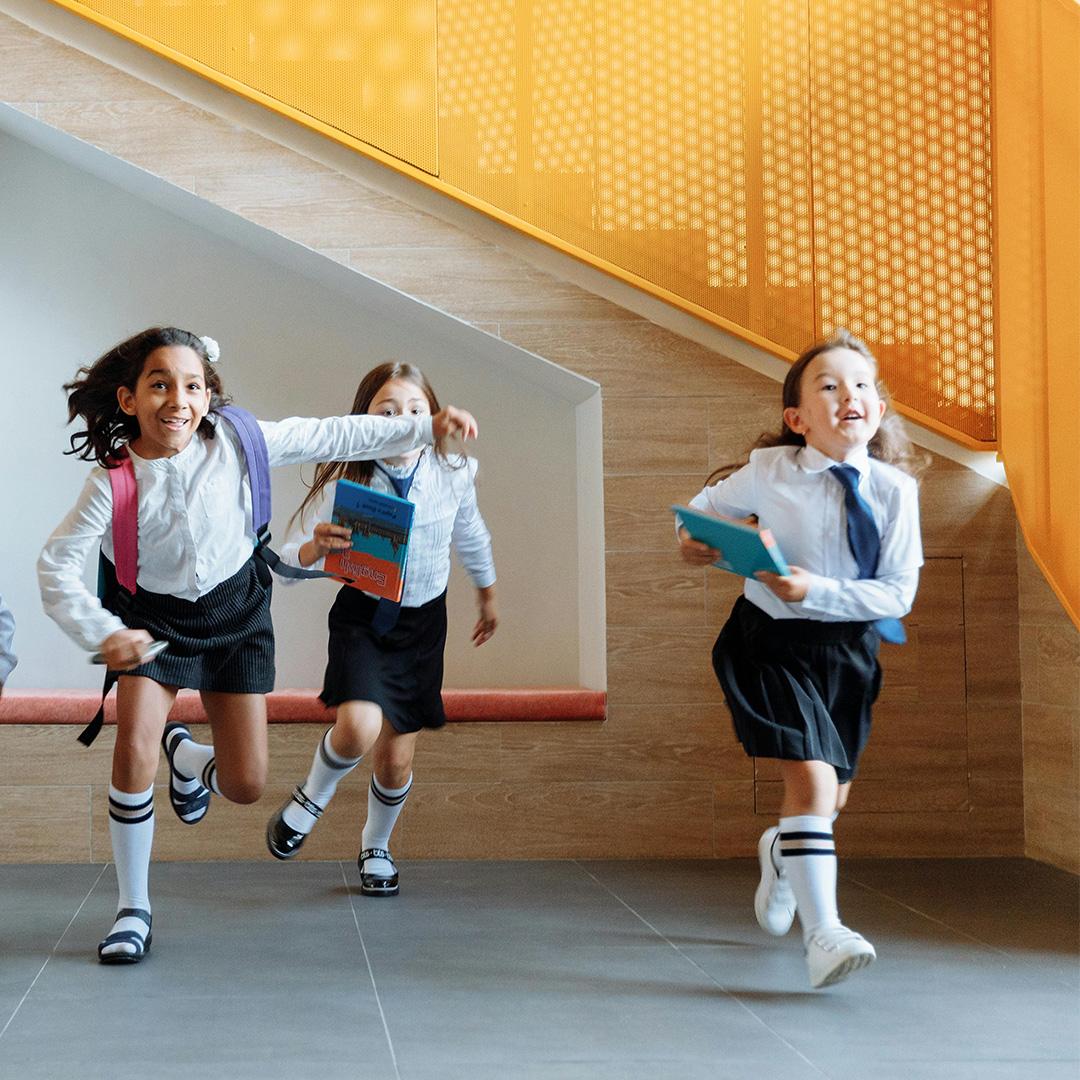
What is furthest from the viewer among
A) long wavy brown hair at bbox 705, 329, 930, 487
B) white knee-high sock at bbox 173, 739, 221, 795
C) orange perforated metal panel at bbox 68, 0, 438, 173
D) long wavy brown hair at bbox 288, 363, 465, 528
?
orange perforated metal panel at bbox 68, 0, 438, 173

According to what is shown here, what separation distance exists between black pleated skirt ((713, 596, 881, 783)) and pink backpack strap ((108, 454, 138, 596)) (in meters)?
1.24

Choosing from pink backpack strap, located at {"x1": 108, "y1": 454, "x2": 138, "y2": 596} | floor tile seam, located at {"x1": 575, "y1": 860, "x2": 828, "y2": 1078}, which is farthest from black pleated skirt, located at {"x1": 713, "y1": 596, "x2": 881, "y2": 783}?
pink backpack strap, located at {"x1": 108, "y1": 454, "x2": 138, "y2": 596}

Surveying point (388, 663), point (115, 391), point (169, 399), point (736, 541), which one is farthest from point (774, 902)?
point (115, 391)

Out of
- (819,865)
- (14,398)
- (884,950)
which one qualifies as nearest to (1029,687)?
(884,950)

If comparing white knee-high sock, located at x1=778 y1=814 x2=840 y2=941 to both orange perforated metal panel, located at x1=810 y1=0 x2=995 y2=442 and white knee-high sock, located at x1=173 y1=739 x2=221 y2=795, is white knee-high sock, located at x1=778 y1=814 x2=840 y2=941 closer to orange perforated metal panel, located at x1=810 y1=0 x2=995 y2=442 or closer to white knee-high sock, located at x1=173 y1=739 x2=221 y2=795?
white knee-high sock, located at x1=173 y1=739 x2=221 y2=795

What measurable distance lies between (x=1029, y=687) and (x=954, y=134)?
5.57 ft

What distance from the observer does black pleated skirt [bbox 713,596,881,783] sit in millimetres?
2711

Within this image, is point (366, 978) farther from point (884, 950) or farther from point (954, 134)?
point (954, 134)

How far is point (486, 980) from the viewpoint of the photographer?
104 inches

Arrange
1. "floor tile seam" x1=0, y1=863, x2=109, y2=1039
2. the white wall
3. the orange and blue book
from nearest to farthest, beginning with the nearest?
"floor tile seam" x1=0, y1=863, x2=109, y2=1039 < the orange and blue book < the white wall

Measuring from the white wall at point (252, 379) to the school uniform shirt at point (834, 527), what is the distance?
181cm

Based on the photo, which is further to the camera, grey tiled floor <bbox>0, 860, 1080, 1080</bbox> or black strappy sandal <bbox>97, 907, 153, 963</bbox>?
black strappy sandal <bbox>97, 907, 153, 963</bbox>

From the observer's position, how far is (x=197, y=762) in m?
3.34

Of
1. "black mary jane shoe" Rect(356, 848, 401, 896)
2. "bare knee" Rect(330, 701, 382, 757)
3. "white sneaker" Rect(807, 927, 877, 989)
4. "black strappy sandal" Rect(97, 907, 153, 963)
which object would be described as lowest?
"black mary jane shoe" Rect(356, 848, 401, 896)
